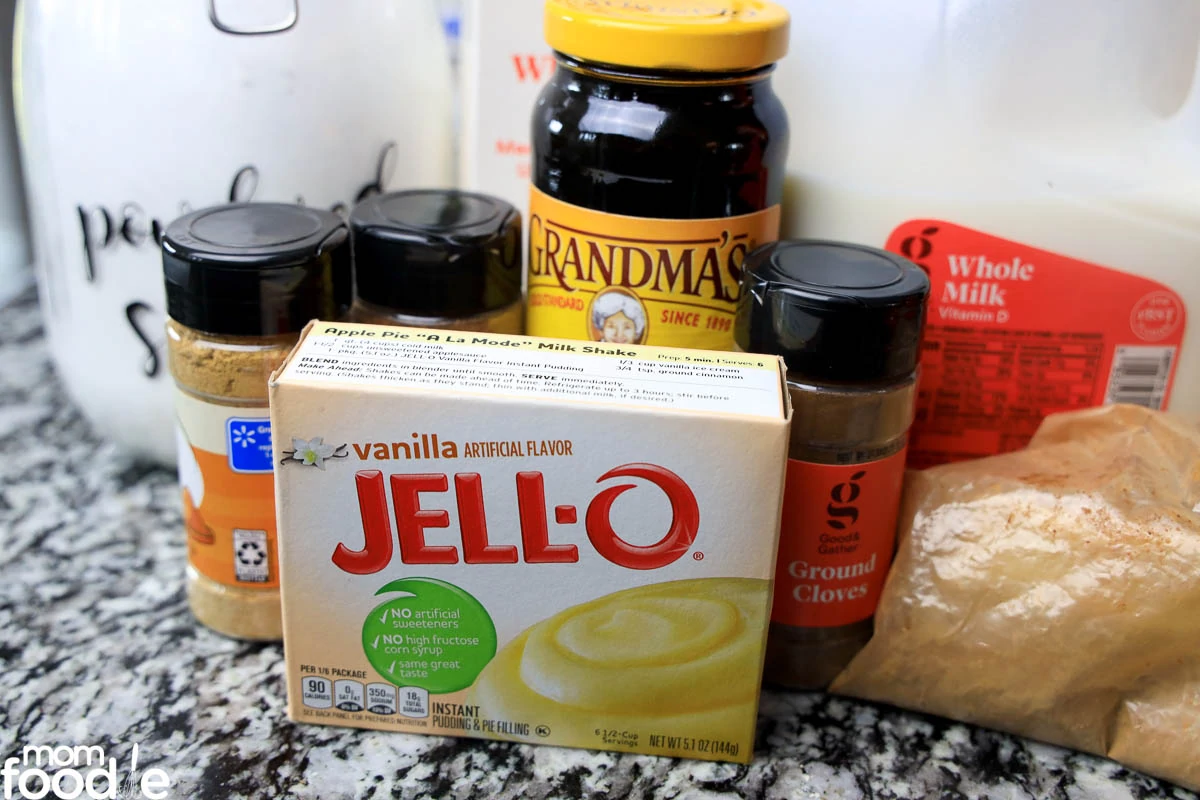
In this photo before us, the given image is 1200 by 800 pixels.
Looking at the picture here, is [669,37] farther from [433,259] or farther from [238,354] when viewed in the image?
[238,354]

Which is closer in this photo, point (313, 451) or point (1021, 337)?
point (313, 451)

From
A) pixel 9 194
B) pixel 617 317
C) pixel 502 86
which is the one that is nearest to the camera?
pixel 617 317

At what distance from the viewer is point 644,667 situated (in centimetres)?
54

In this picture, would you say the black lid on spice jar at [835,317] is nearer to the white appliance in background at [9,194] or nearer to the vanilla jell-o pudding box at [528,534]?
the vanilla jell-o pudding box at [528,534]

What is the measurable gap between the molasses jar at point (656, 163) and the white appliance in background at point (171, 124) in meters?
0.15

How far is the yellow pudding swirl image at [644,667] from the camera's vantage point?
53 cm

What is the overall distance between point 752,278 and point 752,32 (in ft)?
0.41

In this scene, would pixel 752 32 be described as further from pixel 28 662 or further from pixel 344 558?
pixel 28 662

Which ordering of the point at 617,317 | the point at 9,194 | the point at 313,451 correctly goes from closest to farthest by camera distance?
the point at 313,451, the point at 617,317, the point at 9,194

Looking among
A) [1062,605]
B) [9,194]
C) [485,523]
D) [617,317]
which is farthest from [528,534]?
[9,194]

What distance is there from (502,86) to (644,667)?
0.40 m

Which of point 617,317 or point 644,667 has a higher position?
point 617,317

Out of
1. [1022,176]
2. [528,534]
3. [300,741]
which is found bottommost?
[300,741]

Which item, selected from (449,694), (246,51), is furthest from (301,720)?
(246,51)
